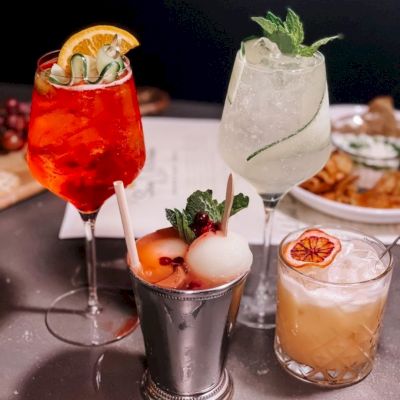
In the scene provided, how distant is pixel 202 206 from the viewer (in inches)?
32.1

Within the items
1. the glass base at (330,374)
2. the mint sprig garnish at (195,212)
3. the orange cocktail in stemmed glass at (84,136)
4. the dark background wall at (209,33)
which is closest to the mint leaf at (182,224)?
the mint sprig garnish at (195,212)

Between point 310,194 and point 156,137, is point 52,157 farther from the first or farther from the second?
point 156,137

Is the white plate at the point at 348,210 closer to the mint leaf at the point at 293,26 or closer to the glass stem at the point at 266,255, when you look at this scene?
the glass stem at the point at 266,255

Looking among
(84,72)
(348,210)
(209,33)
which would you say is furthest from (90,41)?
(209,33)

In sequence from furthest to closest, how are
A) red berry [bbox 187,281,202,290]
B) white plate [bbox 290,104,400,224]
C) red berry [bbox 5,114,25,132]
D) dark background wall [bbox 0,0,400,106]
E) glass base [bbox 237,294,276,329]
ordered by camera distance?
dark background wall [bbox 0,0,400,106] < red berry [bbox 5,114,25,132] < white plate [bbox 290,104,400,224] < glass base [bbox 237,294,276,329] < red berry [bbox 187,281,202,290]

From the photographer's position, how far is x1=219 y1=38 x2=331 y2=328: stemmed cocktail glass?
89 centimetres

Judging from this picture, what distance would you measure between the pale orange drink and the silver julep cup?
0.27ft

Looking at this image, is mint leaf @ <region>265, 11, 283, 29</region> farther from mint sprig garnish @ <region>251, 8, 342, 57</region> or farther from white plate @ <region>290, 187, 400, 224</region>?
white plate @ <region>290, 187, 400, 224</region>

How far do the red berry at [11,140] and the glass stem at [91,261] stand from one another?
1.48ft

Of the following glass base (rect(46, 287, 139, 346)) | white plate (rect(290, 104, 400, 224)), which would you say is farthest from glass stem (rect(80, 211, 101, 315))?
white plate (rect(290, 104, 400, 224))

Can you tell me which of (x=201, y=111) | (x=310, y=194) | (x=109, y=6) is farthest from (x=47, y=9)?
(x=310, y=194)

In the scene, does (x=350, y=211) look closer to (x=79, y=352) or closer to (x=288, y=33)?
(x=288, y=33)

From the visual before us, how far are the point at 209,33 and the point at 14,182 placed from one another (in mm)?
1147

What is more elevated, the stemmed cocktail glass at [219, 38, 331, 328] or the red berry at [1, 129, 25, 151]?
the stemmed cocktail glass at [219, 38, 331, 328]
